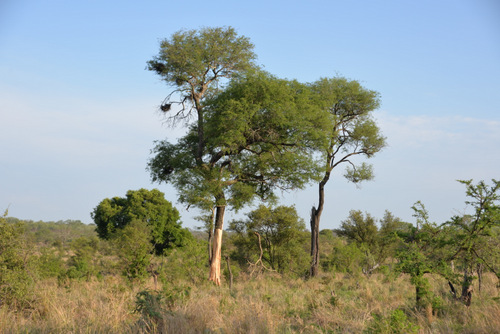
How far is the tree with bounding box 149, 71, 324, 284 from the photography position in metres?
20.3

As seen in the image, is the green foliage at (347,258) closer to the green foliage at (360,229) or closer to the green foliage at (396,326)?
the green foliage at (360,229)

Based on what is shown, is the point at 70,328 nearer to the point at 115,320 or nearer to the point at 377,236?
the point at 115,320

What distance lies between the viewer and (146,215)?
40.2 m

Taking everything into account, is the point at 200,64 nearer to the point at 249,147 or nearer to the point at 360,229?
the point at 249,147

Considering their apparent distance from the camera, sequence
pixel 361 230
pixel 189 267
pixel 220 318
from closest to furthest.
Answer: pixel 220 318
pixel 189 267
pixel 361 230

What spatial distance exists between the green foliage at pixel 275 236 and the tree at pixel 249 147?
136 inches

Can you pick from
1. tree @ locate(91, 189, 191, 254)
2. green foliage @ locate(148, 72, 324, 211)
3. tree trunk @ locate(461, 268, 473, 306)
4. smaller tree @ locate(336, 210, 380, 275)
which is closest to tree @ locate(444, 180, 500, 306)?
tree trunk @ locate(461, 268, 473, 306)

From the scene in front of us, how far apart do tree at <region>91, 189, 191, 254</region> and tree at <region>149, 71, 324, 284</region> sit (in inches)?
651

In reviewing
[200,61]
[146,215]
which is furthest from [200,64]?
[146,215]

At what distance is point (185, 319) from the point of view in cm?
770

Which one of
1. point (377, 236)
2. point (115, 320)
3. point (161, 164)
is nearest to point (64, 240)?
point (161, 164)

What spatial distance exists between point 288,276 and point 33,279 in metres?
16.3

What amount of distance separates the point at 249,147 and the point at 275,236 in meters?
7.46

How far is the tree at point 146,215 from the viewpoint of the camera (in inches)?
1553
